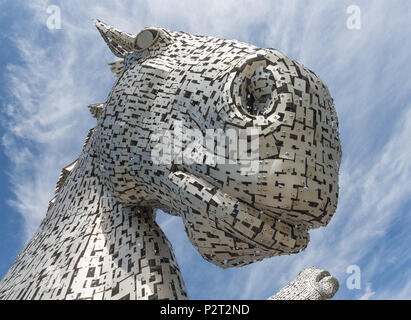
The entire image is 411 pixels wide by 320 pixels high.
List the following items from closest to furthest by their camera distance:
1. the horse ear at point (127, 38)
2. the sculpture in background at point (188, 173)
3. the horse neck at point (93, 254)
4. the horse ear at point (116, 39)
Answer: the sculpture in background at point (188, 173) < the horse neck at point (93, 254) < the horse ear at point (127, 38) < the horse ear at point (116, 39)

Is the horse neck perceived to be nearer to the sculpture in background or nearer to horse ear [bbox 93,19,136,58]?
the sculpture in background

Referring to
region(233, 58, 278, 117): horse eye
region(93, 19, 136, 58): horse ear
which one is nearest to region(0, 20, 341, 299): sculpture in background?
region(233, 58, 278, 117): horse eye

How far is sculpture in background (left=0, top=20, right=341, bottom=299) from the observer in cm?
207

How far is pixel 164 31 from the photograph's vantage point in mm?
3199

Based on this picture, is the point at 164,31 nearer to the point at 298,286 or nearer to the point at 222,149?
the point at 222,149

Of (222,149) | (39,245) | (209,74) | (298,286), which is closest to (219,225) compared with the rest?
(222,149)

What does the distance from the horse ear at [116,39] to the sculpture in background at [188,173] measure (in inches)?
10.1

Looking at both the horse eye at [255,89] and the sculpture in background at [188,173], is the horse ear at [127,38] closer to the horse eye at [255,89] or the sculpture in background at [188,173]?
the sculpture in background at [188,173]

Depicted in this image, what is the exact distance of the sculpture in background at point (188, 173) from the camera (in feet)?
6.79

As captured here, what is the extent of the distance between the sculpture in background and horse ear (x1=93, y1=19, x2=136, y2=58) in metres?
0.26

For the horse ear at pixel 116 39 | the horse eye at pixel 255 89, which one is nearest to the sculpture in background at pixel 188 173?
the horse eye at pixel 255 89

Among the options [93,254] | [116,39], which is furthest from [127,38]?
[93,254]

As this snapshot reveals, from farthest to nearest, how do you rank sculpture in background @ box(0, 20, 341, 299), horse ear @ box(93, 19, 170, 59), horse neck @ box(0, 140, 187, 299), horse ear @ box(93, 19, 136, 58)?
1. horse ear @ box(93, 19, 136, 58)
2. horse ear @ box(93, 19, 170, 59)
3. horse neck @ box(0, 140, 187, 299)
4. sculpture in background @ box(0, 20, 341, 299)

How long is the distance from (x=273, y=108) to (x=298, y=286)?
15.6 feet
